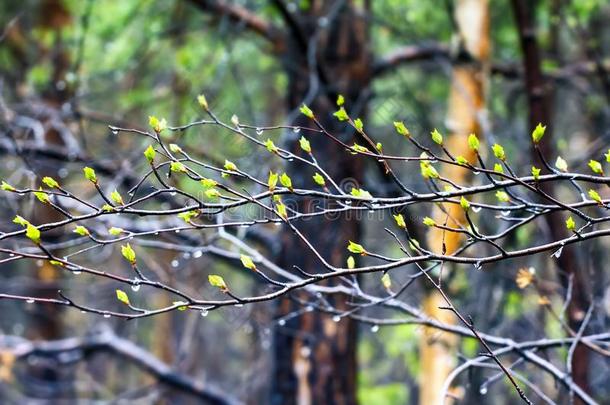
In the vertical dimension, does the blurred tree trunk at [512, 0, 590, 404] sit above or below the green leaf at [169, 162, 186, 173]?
above

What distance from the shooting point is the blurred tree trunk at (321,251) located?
202 inches

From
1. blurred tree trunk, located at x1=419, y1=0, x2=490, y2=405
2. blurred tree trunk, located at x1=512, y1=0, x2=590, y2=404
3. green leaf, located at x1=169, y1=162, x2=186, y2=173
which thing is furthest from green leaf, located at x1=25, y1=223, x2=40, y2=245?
blurred tree trunk, located at x1=419, y1=0, x2=490, y2=405

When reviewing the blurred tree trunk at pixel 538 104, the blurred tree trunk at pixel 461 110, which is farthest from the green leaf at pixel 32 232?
the blurred tree trunk at pixel 461 110

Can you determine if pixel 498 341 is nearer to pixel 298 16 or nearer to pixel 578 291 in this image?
pixel 578 291

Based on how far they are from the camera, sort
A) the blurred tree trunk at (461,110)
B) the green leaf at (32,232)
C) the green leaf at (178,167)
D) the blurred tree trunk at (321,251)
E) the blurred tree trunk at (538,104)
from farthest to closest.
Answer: the blurred tree trunk at (461,110), the blurred tree trunk at (321,251), the blurred tree trunk at (538,104), the green leaf at (178,167), the green leaf at (32,232)

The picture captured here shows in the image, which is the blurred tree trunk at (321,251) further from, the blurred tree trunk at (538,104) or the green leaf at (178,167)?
the green leaf at (178,167)

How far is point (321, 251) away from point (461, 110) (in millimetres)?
1698

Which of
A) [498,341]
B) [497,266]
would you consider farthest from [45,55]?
[498,341]

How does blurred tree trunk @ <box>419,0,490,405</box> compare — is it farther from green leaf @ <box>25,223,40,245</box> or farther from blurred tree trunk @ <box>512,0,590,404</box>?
green leaf @ <box>25,223,40,245</box>

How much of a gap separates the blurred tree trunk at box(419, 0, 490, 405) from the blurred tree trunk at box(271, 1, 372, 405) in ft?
2.36

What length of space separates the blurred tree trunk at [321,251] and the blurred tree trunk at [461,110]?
720 mm

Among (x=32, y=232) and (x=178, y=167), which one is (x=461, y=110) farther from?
(x=32, y=232)

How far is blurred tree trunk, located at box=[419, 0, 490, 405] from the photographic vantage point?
5.64m

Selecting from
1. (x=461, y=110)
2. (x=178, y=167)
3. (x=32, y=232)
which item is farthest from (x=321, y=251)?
(x=32, y=232)
